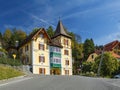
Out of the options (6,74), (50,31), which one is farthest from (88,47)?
(6,74)

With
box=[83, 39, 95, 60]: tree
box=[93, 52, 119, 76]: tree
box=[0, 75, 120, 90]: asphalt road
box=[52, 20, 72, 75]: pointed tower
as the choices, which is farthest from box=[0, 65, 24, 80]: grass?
box=[83, 39, 95, 60]: tree

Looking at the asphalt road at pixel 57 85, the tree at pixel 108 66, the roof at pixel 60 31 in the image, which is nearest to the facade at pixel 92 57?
the roof at pixel 60 31

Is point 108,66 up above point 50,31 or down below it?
below

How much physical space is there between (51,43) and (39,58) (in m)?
5.81

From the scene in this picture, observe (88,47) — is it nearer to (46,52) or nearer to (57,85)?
(46,52)

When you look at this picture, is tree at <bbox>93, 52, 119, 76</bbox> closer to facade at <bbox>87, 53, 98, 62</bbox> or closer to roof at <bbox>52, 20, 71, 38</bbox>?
roof at <bbox>52, 20, 71, 38</bbox>

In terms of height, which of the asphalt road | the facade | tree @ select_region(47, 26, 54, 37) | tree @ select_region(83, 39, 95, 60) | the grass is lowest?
the asphalt road

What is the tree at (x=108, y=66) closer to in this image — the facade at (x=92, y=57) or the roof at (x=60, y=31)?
the roof at (x=60, y=31)

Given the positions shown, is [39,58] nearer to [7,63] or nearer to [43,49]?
[43,49]

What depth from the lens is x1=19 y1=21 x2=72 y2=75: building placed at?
64438 mm

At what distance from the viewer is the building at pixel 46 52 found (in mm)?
64438

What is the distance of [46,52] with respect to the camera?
6756 cm

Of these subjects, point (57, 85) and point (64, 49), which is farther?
point (64, 49)

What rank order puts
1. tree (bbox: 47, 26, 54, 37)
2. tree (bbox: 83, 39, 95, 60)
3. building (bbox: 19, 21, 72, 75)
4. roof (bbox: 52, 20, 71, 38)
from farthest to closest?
1. tree (bbox: 83, 39, 95, 60)
2. tree (bbox: 47, 26, 54, 37)
3. roof (bbox: 52, 20, 71, 38)
4. building (bbox: 19, 21, 72, 75)
